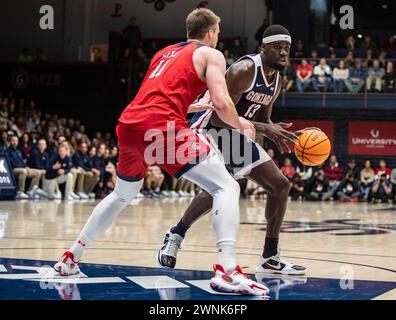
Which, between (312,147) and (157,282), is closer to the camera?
(157,282)

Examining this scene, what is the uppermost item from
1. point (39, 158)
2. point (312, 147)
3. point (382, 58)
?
point (382, 58)

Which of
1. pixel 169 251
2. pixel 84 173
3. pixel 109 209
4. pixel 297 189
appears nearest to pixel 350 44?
pixel 297 189

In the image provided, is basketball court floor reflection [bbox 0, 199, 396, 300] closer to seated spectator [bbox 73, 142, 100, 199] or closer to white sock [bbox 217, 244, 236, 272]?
white sock [bbox 217, 244, 236, 272]

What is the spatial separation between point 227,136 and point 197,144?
3.64ft

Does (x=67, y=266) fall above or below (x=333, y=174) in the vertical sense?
above

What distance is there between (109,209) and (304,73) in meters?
17.1

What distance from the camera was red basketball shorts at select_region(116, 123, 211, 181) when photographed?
4.85 metres

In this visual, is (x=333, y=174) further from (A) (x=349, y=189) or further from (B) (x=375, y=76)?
(B) (x=375, y=76)

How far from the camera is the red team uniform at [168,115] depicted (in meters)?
4.87

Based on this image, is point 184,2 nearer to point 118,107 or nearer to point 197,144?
point 118,107

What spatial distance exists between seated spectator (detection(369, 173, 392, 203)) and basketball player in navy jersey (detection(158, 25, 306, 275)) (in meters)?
15.5

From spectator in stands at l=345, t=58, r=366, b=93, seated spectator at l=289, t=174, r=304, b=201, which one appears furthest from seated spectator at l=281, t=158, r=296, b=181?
spectator in stands at l=345, t=58, r=366, b=93

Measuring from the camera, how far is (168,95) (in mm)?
4969
